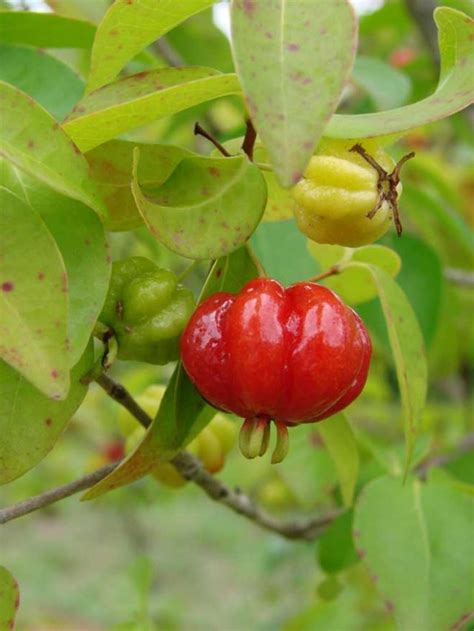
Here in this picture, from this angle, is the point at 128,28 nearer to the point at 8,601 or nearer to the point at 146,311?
the point at 146,311

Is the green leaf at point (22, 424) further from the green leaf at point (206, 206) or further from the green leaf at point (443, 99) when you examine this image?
the green leaf at point (443, 99)

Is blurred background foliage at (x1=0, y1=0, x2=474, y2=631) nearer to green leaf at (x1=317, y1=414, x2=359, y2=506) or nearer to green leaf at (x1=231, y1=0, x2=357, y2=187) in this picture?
green leaf at (x1=317, y1=414, x2=359, y2=506)

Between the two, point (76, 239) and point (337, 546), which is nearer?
point (76, 239)

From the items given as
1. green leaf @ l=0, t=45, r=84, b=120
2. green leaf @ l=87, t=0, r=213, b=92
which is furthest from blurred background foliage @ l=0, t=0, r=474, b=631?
green leaf @ l=87, t=0, r=213, b=92

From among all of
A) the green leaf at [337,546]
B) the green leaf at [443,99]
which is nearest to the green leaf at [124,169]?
the green leaf at [443,99]

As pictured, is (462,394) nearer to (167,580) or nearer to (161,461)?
(161,461)

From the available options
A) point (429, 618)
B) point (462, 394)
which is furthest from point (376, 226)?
point (462, 394)

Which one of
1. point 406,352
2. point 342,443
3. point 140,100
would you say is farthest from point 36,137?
point 342,443
